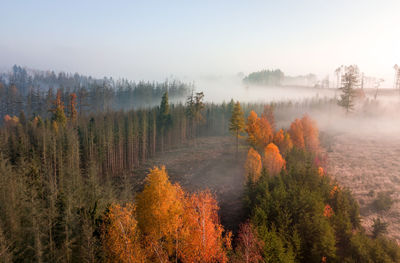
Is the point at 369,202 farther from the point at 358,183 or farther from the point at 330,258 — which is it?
the point at 330,258

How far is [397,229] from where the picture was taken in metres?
28.6

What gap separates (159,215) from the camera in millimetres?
22344

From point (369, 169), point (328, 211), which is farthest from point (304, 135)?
point (328, 211)

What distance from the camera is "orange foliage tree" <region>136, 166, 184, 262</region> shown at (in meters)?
22.1

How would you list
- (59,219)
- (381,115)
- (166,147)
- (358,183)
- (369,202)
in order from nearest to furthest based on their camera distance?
(59,219) → (369,202) → (358,183) → (166,147) → (381,115)

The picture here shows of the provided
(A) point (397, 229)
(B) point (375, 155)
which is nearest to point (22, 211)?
(A) point (397, 229)

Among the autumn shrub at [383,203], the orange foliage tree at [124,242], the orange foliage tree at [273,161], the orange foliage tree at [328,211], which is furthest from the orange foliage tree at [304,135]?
the orange foliage tree at [124,242]

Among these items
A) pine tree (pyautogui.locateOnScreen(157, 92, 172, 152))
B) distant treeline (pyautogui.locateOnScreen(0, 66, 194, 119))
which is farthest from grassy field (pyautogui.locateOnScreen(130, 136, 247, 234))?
distant treeline (pyautogui.locateOnScreen(0, 66, 194, 119))

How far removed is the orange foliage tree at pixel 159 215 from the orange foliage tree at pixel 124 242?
113 cm

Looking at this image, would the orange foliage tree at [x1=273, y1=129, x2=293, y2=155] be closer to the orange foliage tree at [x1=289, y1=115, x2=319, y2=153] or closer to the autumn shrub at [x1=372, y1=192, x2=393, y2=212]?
the orange foliage tree at [x1=289, y1=115, x2=319, y2=153]

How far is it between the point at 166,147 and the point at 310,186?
184 ft

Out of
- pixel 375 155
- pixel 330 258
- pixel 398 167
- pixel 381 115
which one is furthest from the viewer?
pixel 381 115

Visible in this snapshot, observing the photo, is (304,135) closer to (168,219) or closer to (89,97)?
(168,219)

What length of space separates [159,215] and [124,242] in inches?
148
